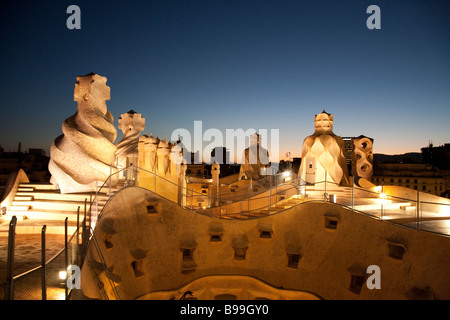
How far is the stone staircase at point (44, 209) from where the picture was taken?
6.33 metres

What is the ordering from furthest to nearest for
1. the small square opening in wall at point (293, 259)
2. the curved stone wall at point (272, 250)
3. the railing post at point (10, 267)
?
Result: the small square opening in wall at point (293, 259) < the curved stone wall at point (272, 250) < the railing post at point (10, 267)

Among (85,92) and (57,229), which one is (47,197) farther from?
(85,92)

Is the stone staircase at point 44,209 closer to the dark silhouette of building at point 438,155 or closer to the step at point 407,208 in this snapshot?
the step at point 407,208

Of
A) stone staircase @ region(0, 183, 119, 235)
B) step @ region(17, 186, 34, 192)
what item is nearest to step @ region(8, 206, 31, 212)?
stone staircase @ region(0, 183, 119, 235)

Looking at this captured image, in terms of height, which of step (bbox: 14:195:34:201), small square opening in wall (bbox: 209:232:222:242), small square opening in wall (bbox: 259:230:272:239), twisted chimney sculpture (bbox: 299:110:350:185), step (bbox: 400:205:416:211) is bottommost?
small square opening in wall (bbox: 209:232:222:242)

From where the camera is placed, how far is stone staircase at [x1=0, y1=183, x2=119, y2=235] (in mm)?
6328

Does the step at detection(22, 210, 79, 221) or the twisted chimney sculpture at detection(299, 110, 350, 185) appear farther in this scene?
the twisted chimney sculpture at detection(299, 110, 350, 185)

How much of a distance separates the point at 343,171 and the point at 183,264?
7.93 meters

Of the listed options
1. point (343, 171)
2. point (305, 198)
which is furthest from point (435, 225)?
point (343, 171)

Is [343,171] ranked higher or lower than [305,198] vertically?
higher

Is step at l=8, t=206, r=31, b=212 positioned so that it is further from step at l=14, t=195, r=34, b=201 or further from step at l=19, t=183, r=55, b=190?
step at l=19, t=183, r=55, b=190

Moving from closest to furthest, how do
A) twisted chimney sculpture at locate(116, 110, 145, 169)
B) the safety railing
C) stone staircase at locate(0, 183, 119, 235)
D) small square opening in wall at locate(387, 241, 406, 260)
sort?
small square opening in wall at locate(387, 241, 406, 260) → stone staircase at locate(0, 183, 119, 235) → the safety railing → twisted chimney sculpture at locate(116, 110, 145, 169)

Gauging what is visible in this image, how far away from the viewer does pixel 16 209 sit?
24.4ft

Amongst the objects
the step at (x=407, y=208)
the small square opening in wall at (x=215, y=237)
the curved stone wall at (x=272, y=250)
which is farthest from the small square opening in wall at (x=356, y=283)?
the small square opening in wall at (x=215, y=237)
